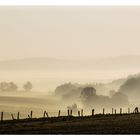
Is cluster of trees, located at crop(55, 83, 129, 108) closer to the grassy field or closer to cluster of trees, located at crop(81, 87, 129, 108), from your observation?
cluster of trees, located at crop(81, 87, 129, 108)

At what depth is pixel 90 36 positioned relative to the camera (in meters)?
11.2

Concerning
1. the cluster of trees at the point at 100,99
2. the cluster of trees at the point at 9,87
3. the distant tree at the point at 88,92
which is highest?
the cluster of trees at the point at 9,87

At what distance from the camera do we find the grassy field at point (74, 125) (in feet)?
36.4

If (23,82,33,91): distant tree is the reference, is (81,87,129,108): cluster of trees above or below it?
below

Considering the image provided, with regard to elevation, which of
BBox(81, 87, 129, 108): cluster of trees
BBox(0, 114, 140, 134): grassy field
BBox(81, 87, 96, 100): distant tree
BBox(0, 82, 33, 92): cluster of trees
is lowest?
BBox(0, 114, 140, 134): grassy field

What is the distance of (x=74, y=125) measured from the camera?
440 inches

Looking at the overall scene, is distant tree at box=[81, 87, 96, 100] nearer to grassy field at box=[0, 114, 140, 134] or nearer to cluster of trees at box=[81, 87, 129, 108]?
cluster of trees at box=[81, 87, 129, 108]

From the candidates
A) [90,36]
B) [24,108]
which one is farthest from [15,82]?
[90,36]

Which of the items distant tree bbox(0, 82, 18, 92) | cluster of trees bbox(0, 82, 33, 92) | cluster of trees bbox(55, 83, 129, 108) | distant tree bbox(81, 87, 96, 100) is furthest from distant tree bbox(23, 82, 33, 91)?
distant tree bbox(81, 87, 96, 100)

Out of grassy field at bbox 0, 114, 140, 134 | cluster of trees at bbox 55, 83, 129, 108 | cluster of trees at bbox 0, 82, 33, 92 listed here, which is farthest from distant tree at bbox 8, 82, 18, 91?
cluster of trees at bbox 55, 83, 129, 108

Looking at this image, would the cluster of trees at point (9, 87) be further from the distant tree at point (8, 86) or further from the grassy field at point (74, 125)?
the grassy field at point (74, 125)

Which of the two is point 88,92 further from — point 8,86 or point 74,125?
point 8,86

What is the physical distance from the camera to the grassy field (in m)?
11.1

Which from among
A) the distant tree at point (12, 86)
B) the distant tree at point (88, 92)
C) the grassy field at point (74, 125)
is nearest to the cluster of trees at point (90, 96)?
the distant tree at point (88, 92)
